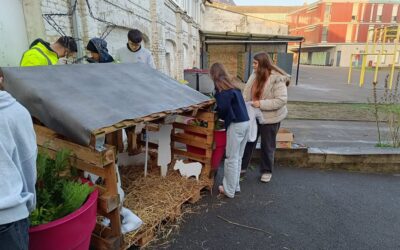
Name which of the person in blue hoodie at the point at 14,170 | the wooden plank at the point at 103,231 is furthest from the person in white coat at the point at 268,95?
the person in blue hoodie at the point at 14,170

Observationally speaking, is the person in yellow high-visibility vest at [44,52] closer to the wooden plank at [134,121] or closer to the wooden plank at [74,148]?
the wooden plank at [74,148]

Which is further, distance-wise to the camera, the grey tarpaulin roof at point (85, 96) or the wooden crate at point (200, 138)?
the wooden crate at point (200, 138)

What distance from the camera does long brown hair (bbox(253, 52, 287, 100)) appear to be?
12.5ft

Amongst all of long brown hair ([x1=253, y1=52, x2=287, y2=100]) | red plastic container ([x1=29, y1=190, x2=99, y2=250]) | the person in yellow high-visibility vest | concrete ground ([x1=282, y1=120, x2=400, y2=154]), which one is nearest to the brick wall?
concrete ground ([x1=282, y1=120, x2=400, y2=154])

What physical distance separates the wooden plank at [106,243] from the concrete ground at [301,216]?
19.9 inches

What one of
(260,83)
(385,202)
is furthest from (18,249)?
(385,202)

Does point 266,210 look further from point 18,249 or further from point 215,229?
point 18,249

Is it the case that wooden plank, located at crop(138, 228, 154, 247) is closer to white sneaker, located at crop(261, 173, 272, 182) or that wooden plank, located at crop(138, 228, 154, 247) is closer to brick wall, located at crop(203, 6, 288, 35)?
white sneaker, located at crop(261, 173, 272, 182)

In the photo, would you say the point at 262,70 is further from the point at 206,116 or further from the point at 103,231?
the point at 103,231

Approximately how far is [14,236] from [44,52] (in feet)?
7.82

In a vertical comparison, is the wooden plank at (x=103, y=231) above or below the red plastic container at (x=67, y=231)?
below

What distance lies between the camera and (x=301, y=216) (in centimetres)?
342

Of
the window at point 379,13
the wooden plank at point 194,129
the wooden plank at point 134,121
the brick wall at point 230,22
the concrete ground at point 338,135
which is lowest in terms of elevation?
the concrete ground at point 338,135

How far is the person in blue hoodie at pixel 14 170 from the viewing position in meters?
1.36
